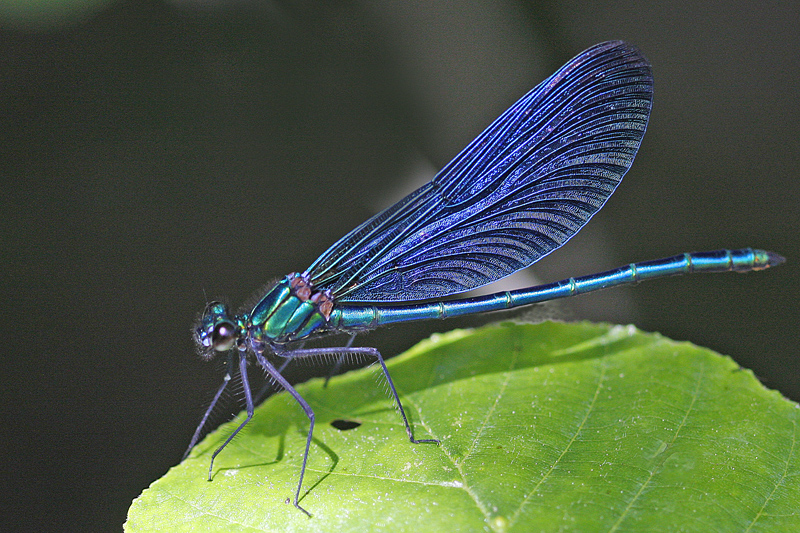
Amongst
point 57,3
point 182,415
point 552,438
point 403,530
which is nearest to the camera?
point 403,530

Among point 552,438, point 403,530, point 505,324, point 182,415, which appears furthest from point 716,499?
point 182,415

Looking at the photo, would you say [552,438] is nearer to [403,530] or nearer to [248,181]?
[403,530]

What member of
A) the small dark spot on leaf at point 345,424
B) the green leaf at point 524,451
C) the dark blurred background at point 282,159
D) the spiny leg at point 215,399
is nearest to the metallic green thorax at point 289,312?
the spiny leg at point 215,399

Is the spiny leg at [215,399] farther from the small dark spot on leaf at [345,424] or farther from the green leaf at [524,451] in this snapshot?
the small dark spot on leaf at [345,424]

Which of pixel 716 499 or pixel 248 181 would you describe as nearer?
pixel 716 499

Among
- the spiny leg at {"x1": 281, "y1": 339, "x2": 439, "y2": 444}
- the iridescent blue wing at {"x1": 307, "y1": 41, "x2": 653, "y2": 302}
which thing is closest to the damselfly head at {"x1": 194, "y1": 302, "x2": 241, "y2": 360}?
the spiny leg at {"x1": 281, "y1": 339, "x2": 439, "y2": 444}
